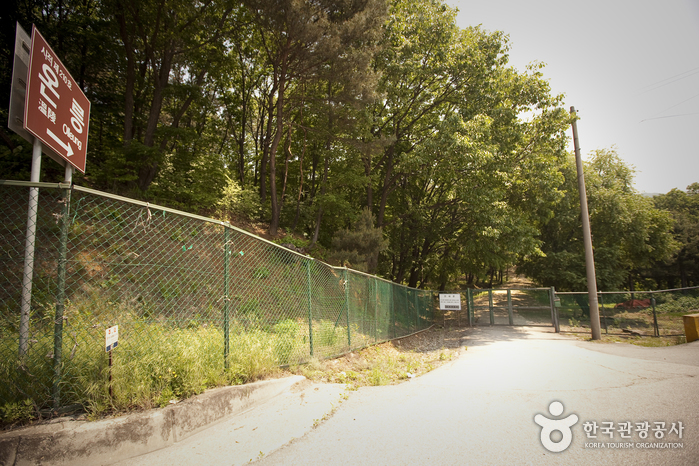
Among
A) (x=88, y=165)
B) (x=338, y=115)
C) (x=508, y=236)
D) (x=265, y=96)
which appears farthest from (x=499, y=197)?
(x=88, y=165)

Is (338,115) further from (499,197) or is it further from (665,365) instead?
(665,365)

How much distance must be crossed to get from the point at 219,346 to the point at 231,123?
2217 cm

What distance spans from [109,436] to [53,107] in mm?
3234

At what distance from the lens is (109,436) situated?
2.75 m

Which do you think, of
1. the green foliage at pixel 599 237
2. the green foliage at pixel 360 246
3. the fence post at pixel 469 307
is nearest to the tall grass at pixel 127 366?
the green foliage at pixel 360 246

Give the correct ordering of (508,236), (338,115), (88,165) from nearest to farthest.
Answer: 1. (88,165)
2. (338,115)
3. (508,236)

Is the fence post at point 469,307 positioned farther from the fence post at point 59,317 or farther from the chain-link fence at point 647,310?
the fence post at point 59,317

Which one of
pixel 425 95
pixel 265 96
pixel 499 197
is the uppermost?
pixel 265 96

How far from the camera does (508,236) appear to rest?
18.0 m

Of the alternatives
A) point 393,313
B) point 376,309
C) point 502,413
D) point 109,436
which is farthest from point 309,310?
point 393,313

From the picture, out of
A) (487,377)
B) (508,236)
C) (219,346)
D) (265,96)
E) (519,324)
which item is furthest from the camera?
(265,96)

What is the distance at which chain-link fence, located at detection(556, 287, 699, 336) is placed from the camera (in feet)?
41.2

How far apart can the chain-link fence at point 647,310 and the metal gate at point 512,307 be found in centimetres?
199

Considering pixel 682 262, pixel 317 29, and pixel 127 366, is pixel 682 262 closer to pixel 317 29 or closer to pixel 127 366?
pixel 317 29
